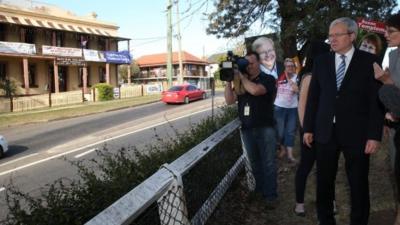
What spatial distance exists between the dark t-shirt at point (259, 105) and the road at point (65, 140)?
5.76 feet

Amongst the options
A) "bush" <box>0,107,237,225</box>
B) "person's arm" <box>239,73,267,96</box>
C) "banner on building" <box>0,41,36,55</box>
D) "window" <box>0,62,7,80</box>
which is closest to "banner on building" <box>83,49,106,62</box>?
"banner on building" <box>0,41,36,55</box>

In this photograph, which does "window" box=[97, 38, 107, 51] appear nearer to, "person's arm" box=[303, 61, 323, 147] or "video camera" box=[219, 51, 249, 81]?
"video camera" box=[219, 51, 249, 81]

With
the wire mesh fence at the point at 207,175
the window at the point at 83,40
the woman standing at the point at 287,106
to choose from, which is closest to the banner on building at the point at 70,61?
the window at the point at 83,40

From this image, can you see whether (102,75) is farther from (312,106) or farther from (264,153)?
(312,106)

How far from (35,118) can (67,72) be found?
71.8 ft

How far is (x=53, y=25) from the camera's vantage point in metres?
44.4

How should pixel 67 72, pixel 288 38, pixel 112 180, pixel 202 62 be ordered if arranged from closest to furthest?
1. pixel 112 180
2. pixel 288 38
3. pixel 67 72
4. pixel 202 62

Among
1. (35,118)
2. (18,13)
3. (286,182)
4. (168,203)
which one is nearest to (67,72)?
(18,13)

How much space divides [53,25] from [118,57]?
27.8 feet

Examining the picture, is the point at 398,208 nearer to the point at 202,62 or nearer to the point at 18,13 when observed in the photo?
the point at 18,13

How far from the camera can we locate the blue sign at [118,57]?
49156 millimetres

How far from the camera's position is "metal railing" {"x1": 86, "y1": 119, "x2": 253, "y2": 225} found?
2.13m

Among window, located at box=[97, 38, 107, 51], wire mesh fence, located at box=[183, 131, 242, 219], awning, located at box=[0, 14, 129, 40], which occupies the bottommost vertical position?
wire mesh fence, located at box=[183, 131, 242, 219]

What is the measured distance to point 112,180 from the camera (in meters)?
3.85
